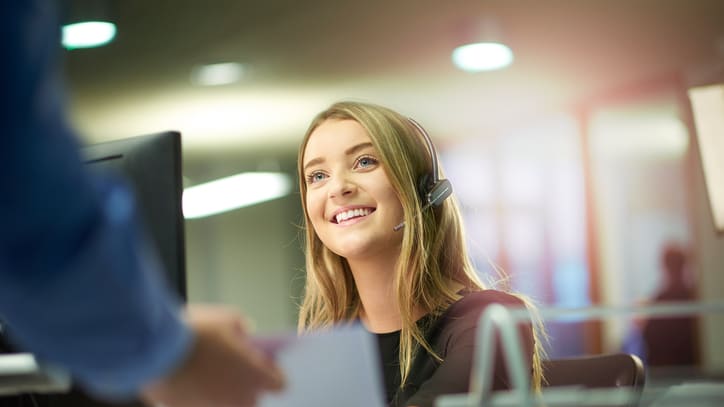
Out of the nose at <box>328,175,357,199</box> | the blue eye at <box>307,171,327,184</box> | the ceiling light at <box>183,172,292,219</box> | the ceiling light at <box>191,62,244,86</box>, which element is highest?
the ceiling light at <box>191,62,244,86</box>

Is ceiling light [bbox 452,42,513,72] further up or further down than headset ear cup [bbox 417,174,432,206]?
further up

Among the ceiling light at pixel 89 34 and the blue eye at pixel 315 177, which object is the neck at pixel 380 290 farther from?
the ceiling light at pixel 89 34

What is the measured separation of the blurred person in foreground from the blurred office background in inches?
167

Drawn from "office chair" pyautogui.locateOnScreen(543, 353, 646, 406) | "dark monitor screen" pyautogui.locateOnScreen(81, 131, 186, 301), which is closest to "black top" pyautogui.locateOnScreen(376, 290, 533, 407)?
"office chair" pyautogui.locateOnScreen(543, 353, 646, 406)

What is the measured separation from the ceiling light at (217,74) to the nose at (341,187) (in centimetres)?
455

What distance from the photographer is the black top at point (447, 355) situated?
1334mm

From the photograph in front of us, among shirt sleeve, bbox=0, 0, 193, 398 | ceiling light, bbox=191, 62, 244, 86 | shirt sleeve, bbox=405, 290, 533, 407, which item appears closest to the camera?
shirt sleeve, bbox=0, 0, 193, 398

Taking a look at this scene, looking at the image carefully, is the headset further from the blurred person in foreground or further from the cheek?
the blurred person in foreground

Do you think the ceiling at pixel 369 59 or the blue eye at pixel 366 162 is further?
the ceiling at pixel 369 59

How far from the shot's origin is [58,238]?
0.48 metres

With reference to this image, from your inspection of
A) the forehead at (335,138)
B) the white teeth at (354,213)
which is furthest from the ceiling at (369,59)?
the white teeth at (354,213)

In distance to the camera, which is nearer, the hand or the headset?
the hand

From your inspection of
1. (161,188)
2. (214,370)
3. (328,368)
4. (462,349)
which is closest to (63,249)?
(214,370)

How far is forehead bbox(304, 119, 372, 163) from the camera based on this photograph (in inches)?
63.1
